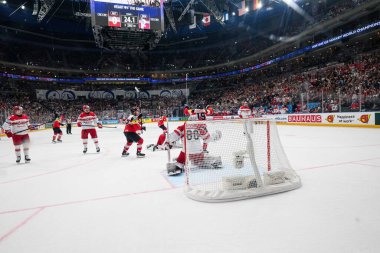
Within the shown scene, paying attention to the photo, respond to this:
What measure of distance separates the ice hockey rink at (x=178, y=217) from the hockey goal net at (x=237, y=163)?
0.16 metres

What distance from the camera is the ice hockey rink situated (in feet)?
7.00

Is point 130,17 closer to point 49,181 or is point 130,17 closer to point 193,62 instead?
point 49,181

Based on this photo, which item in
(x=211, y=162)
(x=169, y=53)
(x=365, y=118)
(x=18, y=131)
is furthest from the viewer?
(x=169, y=53)

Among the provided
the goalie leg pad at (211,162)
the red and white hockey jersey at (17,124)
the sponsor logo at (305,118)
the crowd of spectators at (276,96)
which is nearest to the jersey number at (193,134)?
the goalie leg pad at (211,162)

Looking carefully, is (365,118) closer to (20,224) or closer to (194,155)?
(194,155)

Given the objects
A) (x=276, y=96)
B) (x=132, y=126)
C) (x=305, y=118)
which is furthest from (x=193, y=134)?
(x=276, y=96)

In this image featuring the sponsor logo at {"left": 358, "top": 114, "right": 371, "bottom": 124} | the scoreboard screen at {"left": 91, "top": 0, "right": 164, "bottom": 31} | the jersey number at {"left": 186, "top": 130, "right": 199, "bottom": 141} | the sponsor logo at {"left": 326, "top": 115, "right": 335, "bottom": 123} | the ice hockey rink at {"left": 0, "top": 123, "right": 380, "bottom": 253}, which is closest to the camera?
the ice hockey rink at {"left": 0, "top": 123, "right": 380, "bottom": 253}

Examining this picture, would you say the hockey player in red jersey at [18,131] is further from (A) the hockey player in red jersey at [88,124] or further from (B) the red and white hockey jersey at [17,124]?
(A) the hockey player in red jersey at [88,124]

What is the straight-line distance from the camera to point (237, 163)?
4277 mm

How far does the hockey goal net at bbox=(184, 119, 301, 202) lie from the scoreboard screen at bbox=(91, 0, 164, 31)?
11893 mm

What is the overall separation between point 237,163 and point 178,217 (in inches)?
74.3

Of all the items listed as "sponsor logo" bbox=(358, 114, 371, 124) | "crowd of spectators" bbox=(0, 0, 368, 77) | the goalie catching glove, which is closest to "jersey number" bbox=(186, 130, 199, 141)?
the goalie catching glove

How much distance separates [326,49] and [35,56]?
40564 millimetres

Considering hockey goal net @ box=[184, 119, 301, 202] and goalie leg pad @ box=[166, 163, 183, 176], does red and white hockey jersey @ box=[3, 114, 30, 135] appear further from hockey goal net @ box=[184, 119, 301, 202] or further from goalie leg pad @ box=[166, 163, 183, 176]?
hockey goal net @ box=[184, 119, 301, 202]
